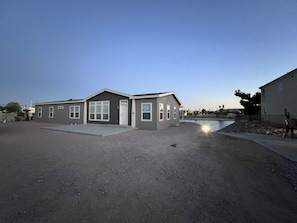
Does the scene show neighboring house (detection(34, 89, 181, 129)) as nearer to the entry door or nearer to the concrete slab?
the entry door

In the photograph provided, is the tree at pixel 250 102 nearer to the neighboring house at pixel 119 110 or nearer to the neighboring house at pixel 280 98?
the neighboring house at pixel 280 98

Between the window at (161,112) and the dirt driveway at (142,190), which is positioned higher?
the window at (161,112)

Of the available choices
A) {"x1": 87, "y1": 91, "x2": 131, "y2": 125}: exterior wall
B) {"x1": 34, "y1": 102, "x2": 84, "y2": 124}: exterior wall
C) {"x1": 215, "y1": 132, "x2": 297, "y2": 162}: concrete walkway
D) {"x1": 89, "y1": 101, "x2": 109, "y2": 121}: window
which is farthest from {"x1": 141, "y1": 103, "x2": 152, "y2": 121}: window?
{"x1": 34, "y1": 102, "x2": 84, "y2": 124}: exterior wall

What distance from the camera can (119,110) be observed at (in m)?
12.5

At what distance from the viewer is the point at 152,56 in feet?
52.0

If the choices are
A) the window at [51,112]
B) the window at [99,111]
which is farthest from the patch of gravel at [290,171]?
the window at [51,112]

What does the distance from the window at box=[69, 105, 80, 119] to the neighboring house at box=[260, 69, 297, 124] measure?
23.1 metres

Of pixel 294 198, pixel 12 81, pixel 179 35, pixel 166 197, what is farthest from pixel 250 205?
pixel 12 81

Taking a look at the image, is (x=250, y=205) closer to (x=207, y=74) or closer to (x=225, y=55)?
(x=225, y=55)

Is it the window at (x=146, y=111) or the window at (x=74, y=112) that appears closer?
the window at (x=146, y=111)

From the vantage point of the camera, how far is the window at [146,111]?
11354mm

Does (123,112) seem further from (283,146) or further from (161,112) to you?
(283,146)

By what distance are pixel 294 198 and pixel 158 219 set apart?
2.62 metres

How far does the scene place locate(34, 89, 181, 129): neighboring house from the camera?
11352 mm
